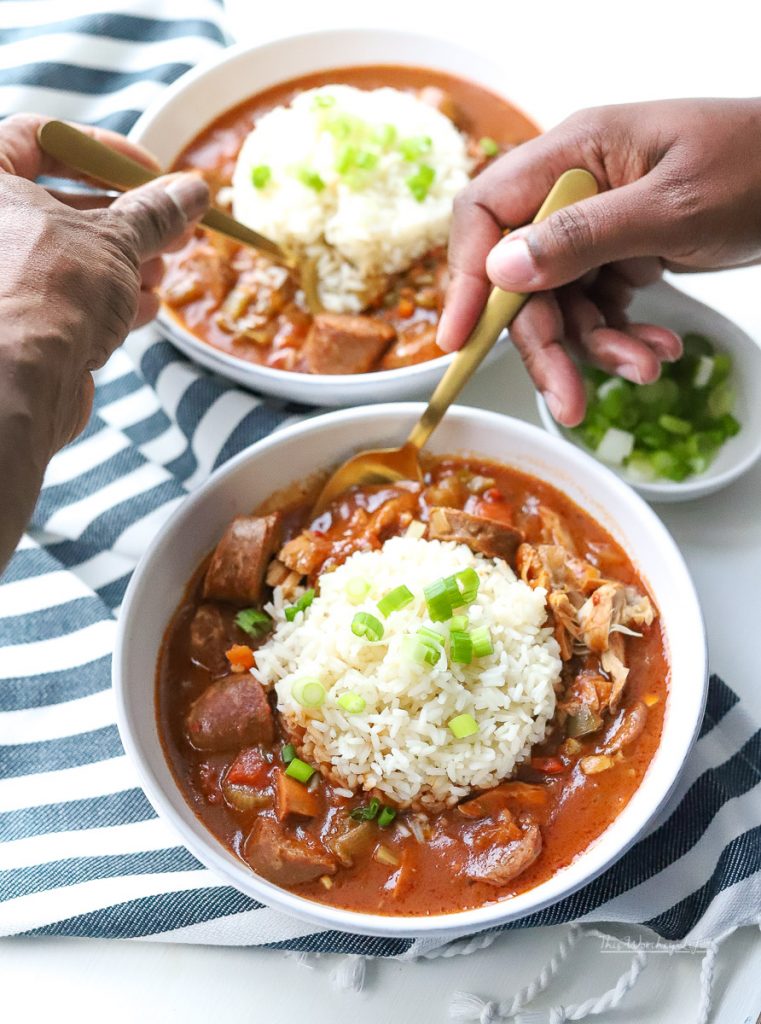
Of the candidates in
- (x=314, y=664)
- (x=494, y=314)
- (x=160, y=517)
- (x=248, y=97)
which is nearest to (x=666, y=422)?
(x=494, y=314)

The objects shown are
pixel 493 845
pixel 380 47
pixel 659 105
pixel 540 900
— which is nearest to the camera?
pixel 540 900

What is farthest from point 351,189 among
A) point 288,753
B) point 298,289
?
point 288,753

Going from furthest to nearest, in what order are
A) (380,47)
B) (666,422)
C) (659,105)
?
1. (380,47)
2. (666,422)
3. (659,105)

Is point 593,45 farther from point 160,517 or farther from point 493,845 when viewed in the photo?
point 493,845

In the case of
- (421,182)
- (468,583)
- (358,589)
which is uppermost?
(421,182)

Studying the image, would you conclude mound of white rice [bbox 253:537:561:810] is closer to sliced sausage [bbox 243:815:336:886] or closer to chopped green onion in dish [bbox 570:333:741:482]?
sliced sausage [bbox 243:815:336:886]

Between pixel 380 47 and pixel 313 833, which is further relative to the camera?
pixel 380 47

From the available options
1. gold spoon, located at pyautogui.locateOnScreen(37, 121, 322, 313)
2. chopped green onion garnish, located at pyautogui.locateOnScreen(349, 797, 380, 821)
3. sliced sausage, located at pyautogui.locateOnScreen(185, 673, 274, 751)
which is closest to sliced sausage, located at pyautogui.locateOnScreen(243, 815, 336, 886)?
chopped green onion garnish, located at pyautogui.locateOnScreen(349, 797, 380, 821)

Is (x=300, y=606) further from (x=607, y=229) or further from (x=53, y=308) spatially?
(x=607, y=229)
